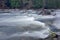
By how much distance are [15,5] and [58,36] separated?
2872 cm

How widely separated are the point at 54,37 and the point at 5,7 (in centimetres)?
2850

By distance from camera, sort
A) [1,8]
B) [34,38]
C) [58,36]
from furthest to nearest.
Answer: [1,8], [34,38], [58,36]

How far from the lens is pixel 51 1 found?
36.4 meters

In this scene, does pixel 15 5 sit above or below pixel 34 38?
below

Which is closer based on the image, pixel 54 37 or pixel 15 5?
pixel 54 37

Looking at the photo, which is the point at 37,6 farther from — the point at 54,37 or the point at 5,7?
the point at 54,37

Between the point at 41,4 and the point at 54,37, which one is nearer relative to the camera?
the point at 54,37

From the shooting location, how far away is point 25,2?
119ft

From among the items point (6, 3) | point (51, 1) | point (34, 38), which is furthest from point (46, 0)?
point (34, 38)

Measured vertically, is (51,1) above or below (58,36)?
below

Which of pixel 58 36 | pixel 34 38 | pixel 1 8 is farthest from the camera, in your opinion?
pixel 1 8

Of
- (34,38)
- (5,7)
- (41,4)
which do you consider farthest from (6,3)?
(34,38)

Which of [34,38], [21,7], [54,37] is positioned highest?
[54,37]

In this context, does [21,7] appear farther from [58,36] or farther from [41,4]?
[58,36]
